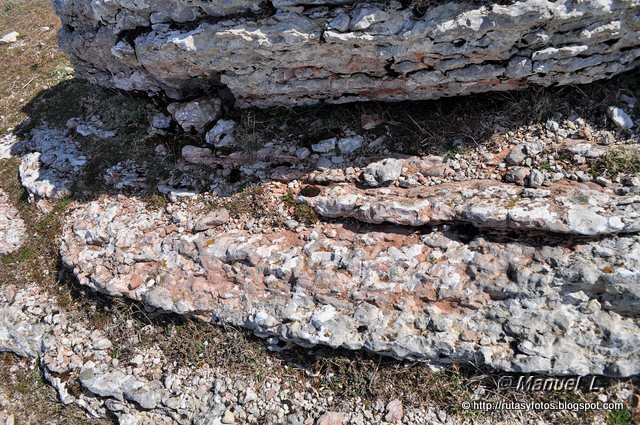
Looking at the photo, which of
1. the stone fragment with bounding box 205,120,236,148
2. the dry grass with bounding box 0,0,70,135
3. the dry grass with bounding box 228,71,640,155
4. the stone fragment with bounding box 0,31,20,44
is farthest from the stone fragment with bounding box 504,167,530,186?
the stone fragment with bounding box 0,31,20,44

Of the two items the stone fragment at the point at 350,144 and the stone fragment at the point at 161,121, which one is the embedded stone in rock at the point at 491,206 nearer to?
the stone fragment at the point at 350,144

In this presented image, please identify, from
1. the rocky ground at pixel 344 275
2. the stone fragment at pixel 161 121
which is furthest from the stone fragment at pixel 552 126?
the stone fragment at pixel 161 121

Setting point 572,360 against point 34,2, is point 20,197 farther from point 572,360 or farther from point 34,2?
point 34,2

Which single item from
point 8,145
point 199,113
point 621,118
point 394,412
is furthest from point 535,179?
point 8,145

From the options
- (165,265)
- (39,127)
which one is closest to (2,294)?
(165,265)

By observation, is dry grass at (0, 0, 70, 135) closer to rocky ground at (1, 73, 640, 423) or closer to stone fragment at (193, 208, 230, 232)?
rocky ground at (1, 73, 640, 423)

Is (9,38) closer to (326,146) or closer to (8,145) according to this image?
(8,145)

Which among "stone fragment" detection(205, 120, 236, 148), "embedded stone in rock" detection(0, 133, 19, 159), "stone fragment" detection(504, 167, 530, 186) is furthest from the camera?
"embedded stone in rock" detection(0, 133, 19, 159)
